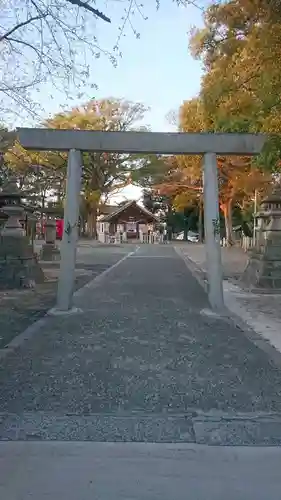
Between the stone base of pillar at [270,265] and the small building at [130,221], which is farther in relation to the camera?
the small building at [130,221]

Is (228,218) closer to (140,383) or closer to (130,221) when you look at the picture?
(130,221)

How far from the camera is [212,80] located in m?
12.7

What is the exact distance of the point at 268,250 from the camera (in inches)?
557

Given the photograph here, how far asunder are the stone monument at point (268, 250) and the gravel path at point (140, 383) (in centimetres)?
489

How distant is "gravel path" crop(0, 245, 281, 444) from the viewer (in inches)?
171

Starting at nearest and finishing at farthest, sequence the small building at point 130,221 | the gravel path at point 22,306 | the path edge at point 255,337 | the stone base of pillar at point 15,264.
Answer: the path edge at point 255,337 → the gravel path at point 22,306 → the stone base of pillar at point 15,264 → the small building at point 130,221

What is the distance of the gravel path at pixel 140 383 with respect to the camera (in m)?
4.36

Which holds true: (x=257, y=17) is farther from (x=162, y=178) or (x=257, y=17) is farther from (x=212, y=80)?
(x=162, y=178)

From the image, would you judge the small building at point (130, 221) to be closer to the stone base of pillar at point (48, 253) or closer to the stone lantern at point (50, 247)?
the stone lantern at point (50, 247)

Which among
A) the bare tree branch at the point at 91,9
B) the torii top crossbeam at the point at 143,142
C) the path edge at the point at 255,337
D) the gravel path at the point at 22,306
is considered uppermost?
the bare tree branch at the point at 91,9

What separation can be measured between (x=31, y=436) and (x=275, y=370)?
123 inches

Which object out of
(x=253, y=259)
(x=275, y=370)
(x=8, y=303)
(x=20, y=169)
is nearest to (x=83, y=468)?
(x=275, y=370)

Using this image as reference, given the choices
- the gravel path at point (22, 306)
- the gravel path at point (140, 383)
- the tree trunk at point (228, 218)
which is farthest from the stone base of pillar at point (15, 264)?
the tree trunk at point (228, 218)

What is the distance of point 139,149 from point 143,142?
0.49ft
